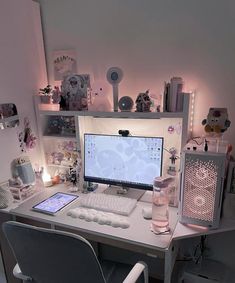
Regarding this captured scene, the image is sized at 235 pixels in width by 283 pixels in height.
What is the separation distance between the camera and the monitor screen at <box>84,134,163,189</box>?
1.53m

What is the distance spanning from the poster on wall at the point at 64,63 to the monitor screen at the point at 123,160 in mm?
542

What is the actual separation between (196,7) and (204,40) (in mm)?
193

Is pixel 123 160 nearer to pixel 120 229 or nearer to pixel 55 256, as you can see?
pixel 120 229

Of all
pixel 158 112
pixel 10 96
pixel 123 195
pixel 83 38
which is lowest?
pixel 123 195

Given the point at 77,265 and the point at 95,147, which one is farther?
the point at 95,147

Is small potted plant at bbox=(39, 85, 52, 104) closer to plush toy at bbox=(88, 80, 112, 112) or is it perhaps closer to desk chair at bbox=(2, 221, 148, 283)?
plush toy at bbox=(88, 80, 112, 112)

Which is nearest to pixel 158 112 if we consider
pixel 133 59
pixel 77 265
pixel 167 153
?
pixel 167 153

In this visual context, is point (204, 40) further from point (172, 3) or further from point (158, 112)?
point (158, 112)

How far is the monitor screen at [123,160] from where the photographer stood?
1.53 meters

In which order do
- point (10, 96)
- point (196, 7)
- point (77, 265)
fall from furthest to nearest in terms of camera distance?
point (10, 96) < point (196, 7) < point (77, 265)

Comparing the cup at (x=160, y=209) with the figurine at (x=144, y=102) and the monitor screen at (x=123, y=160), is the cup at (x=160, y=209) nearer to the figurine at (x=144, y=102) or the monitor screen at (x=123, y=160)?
the monitor screen at (x=123, y=160)

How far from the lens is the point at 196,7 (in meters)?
1.42

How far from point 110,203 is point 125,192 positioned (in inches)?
8.6

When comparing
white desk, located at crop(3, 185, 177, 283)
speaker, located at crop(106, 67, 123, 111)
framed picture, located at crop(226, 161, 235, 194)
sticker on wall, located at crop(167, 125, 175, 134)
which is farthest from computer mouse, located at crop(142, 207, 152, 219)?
speaker, located at crop(106, 67, 123, 111)
